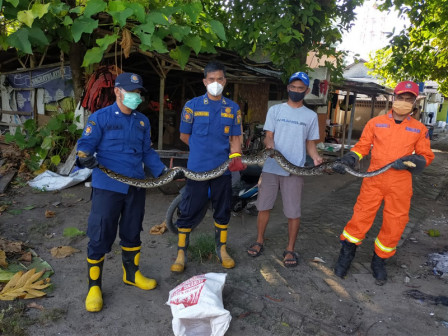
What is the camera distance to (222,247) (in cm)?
425

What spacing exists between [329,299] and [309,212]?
3.23 meters

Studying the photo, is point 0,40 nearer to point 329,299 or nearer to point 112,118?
point 112,118

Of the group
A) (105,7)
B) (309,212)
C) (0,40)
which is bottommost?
(309,212)

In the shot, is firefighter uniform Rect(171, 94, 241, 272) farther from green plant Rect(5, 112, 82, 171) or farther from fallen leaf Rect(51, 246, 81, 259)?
green plant Rect(5, 112, 82, 171)

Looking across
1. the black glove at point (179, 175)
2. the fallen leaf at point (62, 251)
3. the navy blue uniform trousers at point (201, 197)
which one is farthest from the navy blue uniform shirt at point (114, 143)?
the fallen leaf at point (62, 251)

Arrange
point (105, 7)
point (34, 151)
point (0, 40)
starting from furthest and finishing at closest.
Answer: point (34, 151), point (0, 40), point (105, 7)

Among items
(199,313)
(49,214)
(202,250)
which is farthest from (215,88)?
(49,214)

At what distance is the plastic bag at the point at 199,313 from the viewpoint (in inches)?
110

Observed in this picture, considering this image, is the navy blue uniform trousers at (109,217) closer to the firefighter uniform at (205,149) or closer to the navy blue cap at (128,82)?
the firefighter uniform at (205,149)

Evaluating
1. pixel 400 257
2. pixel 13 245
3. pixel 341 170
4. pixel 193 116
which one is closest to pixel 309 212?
pixel 400 257

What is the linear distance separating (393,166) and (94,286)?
3.35m

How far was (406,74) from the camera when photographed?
433 inches

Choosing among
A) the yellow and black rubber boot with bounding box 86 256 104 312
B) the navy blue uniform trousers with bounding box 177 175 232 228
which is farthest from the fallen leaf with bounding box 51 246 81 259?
the navy blue uniform trousers with bounding box 177 175 232 228

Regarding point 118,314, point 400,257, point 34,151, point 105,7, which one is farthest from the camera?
point 34,151
